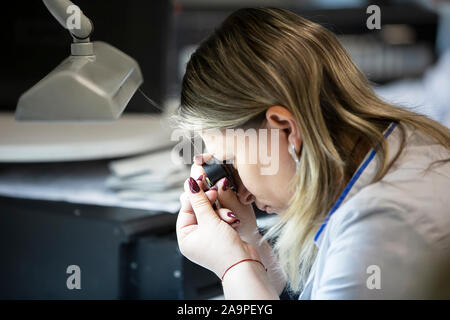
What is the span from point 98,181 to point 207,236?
1.07 metres

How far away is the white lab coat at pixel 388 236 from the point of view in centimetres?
94

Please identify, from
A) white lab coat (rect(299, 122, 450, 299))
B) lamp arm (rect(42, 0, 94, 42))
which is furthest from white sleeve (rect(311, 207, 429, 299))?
lamp arm (rect(42, 0, 94, 42))

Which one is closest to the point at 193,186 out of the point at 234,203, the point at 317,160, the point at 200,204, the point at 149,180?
the point at 200,204

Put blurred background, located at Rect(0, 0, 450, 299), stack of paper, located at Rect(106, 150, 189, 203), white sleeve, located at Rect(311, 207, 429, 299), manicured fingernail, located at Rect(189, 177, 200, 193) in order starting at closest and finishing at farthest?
white sleeve, located at Rect(311, 207, 429, 299) → manicured fingernail, located at Rect(189, 177, 200, 193) → blurred background, located at Rect(0, 0, 450, 299) → stack of paper, located at Rect(106, 150, 189, 203)

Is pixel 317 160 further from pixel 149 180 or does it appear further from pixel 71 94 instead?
pixel 149 180

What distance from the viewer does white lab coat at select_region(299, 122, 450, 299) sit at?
3.09 feet

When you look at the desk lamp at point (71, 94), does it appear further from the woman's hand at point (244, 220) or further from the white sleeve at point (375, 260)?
the white sleeve at point (375, 260)

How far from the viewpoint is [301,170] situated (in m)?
1.08

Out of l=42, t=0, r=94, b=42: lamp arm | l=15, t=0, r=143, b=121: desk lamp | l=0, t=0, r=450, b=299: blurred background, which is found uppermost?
l=42, t=0, r=94, b=42: lamp arm

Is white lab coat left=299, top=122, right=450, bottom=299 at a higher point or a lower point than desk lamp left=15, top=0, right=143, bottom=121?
lower

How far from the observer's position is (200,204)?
1.17 metres

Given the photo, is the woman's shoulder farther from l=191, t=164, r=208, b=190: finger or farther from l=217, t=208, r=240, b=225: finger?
l=191, t=164, r=208, b=190: finger

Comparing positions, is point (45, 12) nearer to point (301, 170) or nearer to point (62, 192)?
point (62, 192)

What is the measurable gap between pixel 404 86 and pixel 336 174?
3218 mm
